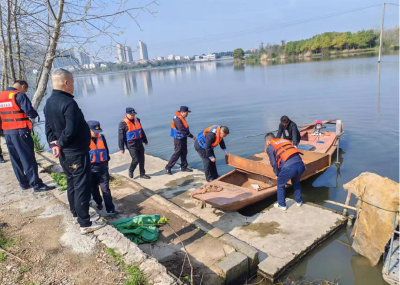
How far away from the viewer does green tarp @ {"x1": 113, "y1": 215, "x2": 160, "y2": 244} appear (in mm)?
4320

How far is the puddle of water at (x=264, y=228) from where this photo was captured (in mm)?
5098

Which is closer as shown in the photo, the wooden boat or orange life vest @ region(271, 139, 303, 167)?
orange life vest @ region(271, 139, 303, 167)

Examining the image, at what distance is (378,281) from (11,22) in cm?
1099

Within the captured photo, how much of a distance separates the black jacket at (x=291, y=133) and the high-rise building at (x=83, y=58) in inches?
226

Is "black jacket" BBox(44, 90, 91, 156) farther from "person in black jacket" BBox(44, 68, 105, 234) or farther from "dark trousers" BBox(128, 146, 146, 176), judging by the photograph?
"dark trousers" BBox(128, 146, 146, 176)

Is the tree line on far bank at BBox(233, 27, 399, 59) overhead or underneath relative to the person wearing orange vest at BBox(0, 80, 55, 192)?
overhead

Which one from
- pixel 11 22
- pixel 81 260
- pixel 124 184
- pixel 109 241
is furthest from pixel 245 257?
pixel 11 22

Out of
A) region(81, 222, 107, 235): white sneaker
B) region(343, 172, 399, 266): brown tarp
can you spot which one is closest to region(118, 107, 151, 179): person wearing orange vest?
region(81, 222, 107, 235): white sneaker

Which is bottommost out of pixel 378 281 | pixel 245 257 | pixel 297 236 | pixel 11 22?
pixel 378 281

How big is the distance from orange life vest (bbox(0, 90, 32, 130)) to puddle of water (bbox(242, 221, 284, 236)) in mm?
4666

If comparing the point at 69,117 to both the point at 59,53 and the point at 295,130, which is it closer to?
the point at 59,53

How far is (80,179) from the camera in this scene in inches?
143

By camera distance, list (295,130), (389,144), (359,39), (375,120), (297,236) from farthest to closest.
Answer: (359,39) < (375,120) < (389,144) < (295,130) < (297,236)

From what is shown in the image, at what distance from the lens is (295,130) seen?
8.27m
